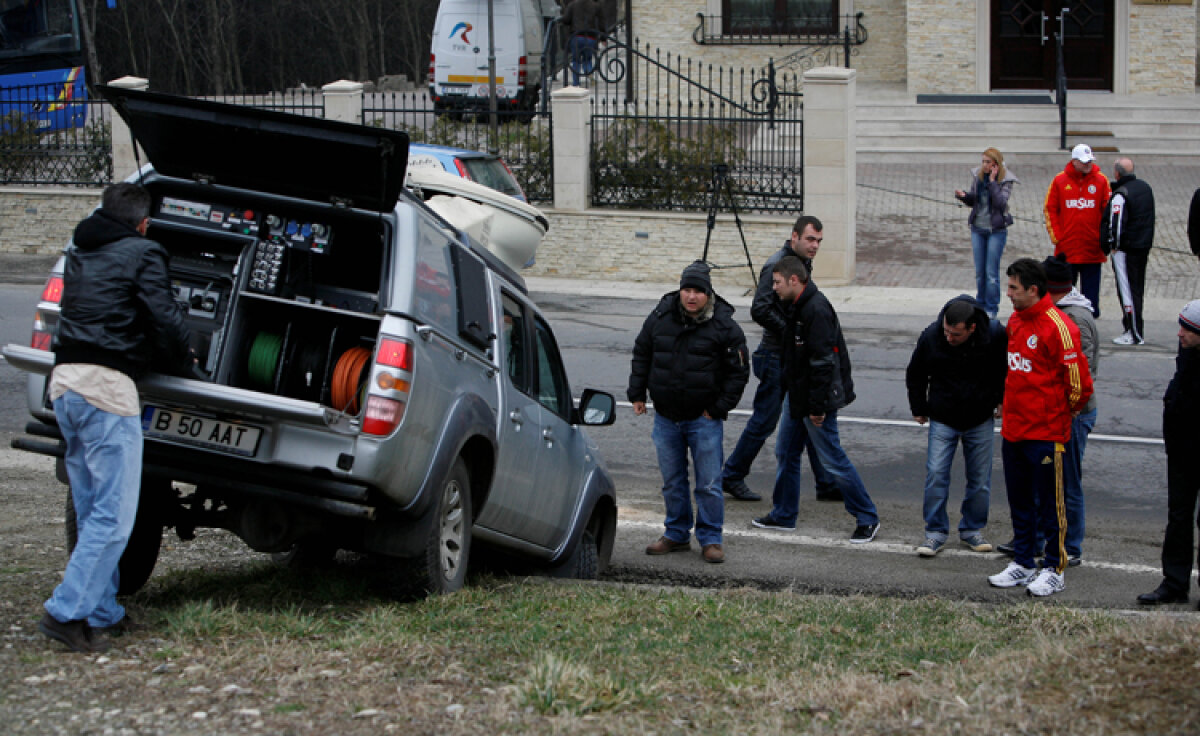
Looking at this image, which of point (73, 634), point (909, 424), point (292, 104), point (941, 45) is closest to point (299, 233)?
point (73, 634)

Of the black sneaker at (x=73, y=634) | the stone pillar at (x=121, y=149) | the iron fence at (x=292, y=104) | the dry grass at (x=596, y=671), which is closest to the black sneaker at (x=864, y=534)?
the dry grass at (x=596, y=671)

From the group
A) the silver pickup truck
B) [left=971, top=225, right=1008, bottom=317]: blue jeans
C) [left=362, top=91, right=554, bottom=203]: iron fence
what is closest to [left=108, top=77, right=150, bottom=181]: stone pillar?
[left=362, top=91, right=554, bottom=203]: iron fence

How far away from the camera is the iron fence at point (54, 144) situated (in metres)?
21.4

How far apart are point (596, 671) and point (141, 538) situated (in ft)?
7.72

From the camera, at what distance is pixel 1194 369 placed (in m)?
7.13

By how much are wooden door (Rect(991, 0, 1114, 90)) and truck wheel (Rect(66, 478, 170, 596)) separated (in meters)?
25.8

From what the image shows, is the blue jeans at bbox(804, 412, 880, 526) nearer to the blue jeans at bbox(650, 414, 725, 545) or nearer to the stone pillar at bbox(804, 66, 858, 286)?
the blue jeans at bbox(650, 414, 725, 545)

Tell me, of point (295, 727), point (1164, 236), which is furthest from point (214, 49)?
point (295, 727)

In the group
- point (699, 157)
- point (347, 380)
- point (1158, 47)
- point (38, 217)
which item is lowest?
point (347, 380)

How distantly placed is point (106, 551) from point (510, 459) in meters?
2.01

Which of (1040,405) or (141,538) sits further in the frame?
(1040,405)

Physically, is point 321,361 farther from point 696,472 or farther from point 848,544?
point 848,544

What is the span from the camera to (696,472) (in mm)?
8250

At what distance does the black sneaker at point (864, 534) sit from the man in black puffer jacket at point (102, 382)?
4.82 m
